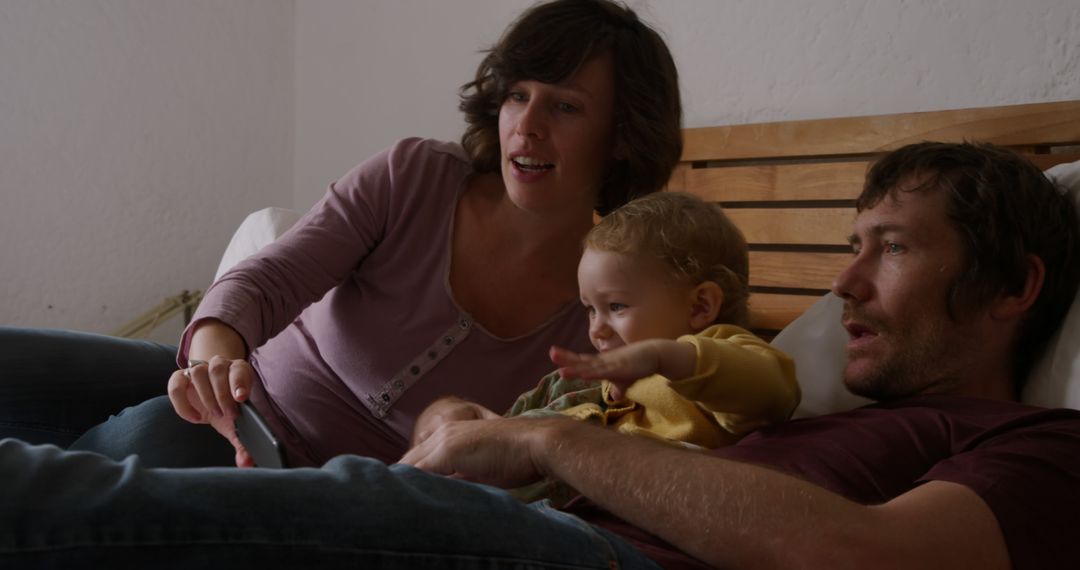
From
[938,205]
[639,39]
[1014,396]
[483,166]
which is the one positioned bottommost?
[1014,396]

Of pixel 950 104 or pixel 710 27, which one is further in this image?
pixel 710 27

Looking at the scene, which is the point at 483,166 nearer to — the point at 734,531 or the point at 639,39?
the point at 639,39

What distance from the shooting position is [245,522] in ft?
2.71

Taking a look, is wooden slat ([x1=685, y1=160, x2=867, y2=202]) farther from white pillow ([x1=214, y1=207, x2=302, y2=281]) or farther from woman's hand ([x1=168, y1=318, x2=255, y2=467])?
woman's hand ([x1=168, y1=318, x2=255, y2=467])

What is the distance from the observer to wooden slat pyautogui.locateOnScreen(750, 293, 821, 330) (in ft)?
6.78

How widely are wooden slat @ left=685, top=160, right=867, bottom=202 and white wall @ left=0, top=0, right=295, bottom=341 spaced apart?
195cm

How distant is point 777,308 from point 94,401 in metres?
1.27

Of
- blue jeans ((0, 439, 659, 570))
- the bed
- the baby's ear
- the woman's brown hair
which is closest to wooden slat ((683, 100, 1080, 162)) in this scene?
the bed

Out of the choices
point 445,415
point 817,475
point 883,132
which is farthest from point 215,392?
point 883,132

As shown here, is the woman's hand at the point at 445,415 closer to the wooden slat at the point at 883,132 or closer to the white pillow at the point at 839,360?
the white pillow at the point at 839,360

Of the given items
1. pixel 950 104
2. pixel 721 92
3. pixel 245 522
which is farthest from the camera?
pixel 721 92

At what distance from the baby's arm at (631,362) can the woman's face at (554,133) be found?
0.58 m

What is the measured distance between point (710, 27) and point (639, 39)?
0.74m

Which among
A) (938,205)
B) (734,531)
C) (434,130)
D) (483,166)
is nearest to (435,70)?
(434,130)
